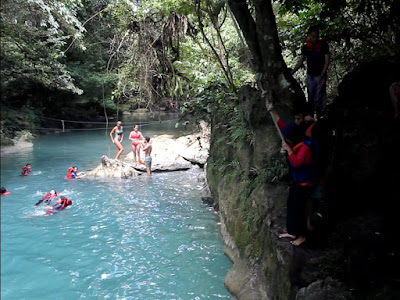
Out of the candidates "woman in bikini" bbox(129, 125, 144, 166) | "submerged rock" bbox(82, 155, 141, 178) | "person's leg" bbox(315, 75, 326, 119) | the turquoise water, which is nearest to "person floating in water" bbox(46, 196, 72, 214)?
the turquoise water

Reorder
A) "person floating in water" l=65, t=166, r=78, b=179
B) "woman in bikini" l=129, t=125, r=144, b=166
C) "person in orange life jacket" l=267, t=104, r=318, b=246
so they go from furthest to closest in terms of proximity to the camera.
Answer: "woman in bikini" l=129, t=125, r=144, b=166, "person floating in water" l=65, t=166, r=78, b=179, "person in orange life jacket" l=267, t=104, r=318, b=246

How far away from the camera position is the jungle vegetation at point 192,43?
215 inches

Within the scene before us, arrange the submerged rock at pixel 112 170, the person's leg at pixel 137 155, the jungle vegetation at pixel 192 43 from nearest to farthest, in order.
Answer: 1. the jungle vegetation at pixel 192 43
2. the submerged rock at pixel 112 170
3. the person's leg at pixel 137 155

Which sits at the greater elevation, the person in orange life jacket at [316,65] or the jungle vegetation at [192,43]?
the jungle vegetation at [192,43]

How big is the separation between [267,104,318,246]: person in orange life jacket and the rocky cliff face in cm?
20

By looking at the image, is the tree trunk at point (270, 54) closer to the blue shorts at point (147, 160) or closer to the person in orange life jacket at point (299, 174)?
the person in orange life jacket at point (299, 174)

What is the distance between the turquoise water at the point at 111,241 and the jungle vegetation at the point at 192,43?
88.7 inches

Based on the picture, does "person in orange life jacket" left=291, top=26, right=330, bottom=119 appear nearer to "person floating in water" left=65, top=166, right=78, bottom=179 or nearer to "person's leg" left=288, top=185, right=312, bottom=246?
"person's leg" left=288, top=185, right=312, bottom=246

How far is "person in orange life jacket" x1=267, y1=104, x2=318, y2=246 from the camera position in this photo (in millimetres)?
3750

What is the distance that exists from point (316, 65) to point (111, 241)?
564 centimetres

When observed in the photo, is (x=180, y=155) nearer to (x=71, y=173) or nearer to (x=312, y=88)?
(x=71, y=173)

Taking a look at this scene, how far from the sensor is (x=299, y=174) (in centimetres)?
385

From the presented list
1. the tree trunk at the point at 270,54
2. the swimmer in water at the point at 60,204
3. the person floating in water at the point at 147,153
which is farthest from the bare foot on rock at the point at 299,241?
the person floating in water at the point at 147,153

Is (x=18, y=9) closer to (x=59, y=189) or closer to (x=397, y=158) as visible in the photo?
(x=59, y=189)
